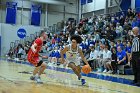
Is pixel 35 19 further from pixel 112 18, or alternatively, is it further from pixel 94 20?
pixel 112 18

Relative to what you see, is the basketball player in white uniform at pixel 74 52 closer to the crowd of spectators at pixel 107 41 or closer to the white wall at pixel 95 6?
the crowd of spectators at pixel 107 41

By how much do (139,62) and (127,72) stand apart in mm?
4137

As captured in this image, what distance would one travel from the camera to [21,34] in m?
31.2

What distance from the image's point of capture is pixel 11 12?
3019cm

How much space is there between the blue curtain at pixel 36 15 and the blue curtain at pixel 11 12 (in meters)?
2.00

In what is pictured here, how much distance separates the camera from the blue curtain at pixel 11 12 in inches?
1184

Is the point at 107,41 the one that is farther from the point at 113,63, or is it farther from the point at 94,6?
the point at 94,6

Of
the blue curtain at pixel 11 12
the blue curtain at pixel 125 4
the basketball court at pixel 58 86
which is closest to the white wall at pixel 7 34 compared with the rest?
the blue curtain at pixel 11 12

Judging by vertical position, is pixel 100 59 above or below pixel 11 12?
below

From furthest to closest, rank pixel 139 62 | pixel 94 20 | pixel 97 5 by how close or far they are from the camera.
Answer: pixel 97 5 < pixel 94 20 < pixel 139 62

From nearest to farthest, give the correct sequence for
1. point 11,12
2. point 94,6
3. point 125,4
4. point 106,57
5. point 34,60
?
point 34,60 → point 106,57 → point 125,4 → point 94,6 → point 11,12

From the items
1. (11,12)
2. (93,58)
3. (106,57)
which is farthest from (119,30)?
(11,12)

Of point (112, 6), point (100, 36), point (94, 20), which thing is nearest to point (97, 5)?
point (112, 6)

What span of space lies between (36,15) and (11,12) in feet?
9.21
